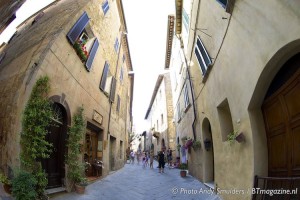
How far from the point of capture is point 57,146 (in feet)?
25.8

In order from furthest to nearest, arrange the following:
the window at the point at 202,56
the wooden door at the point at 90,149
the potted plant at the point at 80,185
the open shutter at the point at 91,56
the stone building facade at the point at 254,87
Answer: the wooden door at the point at 90,149, the open shutter at the point at 91,56, the window at the point at 202,56, the potted plant at the point at 80,185, the stone building facade at the point at 254,87

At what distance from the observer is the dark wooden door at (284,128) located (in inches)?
162

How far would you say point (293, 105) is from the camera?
418 cm

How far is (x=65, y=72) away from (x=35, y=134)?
2.49m

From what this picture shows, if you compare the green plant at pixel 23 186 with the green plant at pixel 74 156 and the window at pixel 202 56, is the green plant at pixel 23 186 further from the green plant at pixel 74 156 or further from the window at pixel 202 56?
the window at pixel 202 56

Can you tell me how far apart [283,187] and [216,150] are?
4112 mm

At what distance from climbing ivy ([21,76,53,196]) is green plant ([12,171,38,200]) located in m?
0.44

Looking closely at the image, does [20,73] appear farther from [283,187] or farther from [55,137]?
[283,187]

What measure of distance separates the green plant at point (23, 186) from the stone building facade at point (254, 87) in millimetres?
4372

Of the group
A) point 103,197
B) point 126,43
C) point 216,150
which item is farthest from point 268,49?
point 126,43

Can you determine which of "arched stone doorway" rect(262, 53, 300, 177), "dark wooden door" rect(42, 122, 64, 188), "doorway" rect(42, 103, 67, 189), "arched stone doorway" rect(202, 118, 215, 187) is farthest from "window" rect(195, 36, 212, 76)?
"dark wooden door" rect(42, 122, 64, 188)

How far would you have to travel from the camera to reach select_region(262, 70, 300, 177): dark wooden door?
4113mm

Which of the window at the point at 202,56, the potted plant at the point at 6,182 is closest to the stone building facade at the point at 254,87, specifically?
the window at the point at 202,56

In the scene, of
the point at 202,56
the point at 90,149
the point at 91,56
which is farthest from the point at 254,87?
the point at 90,149
